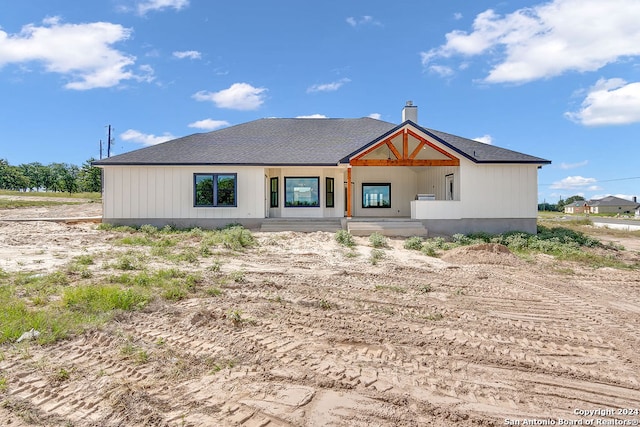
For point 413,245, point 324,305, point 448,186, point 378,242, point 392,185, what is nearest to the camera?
point 324,305

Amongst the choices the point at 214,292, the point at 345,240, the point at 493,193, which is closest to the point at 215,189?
the point at 345,240

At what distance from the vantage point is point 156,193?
58.8ft

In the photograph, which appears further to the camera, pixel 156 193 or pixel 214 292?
pixel 156 193

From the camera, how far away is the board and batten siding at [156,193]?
17.8m

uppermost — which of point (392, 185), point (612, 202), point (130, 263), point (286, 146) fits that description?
point (286, 146)

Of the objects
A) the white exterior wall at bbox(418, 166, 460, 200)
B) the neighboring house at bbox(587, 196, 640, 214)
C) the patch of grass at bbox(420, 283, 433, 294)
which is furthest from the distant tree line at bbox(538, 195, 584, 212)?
A: the patch of grass at bbox(420, 283, 433, 294)

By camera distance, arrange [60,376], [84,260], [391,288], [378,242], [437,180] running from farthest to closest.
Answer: [437,180]
[378,242]
[84,260]
[391,288]
[60,376]

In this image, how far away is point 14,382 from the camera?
3.80 m

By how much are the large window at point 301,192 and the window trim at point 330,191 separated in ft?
1.36

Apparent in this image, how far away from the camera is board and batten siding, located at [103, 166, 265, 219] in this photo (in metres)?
17.8

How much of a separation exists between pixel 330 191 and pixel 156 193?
8.38 meters

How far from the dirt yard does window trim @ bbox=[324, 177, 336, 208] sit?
37.3 ft

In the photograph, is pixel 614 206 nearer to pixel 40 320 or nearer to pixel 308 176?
pixel 308 176

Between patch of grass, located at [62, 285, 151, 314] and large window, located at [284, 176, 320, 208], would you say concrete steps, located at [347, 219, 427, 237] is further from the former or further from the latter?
patch of grass, located at [62, 285, 151, 314]
